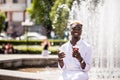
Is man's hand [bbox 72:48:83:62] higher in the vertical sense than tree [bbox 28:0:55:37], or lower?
higher

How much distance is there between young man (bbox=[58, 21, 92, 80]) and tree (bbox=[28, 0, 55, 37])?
4260cm

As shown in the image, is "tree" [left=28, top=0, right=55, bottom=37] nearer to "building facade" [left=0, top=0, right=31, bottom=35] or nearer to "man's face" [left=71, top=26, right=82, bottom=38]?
"building facade" [left=0, top=0, right=31, bottom=35]

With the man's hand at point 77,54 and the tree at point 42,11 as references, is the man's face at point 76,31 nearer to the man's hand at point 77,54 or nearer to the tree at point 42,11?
the man's hand at point 77,54

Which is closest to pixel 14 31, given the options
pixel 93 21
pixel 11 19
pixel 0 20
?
pixel 11 19

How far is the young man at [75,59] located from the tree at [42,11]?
42.6 metres

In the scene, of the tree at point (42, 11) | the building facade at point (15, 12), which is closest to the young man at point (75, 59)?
the tree at point (42, 11)

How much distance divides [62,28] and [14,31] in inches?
Answer: 1301

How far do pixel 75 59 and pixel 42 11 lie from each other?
43649 mm

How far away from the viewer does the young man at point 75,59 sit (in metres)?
5.16

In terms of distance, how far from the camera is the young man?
5160 mm

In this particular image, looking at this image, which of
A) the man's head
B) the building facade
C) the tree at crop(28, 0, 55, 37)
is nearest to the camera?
the man's head

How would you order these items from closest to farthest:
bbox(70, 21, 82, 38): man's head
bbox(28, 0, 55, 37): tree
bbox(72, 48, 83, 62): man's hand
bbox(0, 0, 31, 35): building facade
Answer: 1. bbox(72, 48, 83, 62): man's hand
2. bbox(70, 21, 82, 38): man's head
3. bbox(28, 0, 55, 37): tree
4. bbox(0, 0, 31, 35): building facade

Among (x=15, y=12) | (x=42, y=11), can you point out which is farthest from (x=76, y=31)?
(x=15, y=12)

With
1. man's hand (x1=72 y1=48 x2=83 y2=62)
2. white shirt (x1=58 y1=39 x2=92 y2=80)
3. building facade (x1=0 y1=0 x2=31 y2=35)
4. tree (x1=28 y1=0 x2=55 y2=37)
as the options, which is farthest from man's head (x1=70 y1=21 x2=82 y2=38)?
building facade (x1=0 y1=0 x2=31 y2=35)
